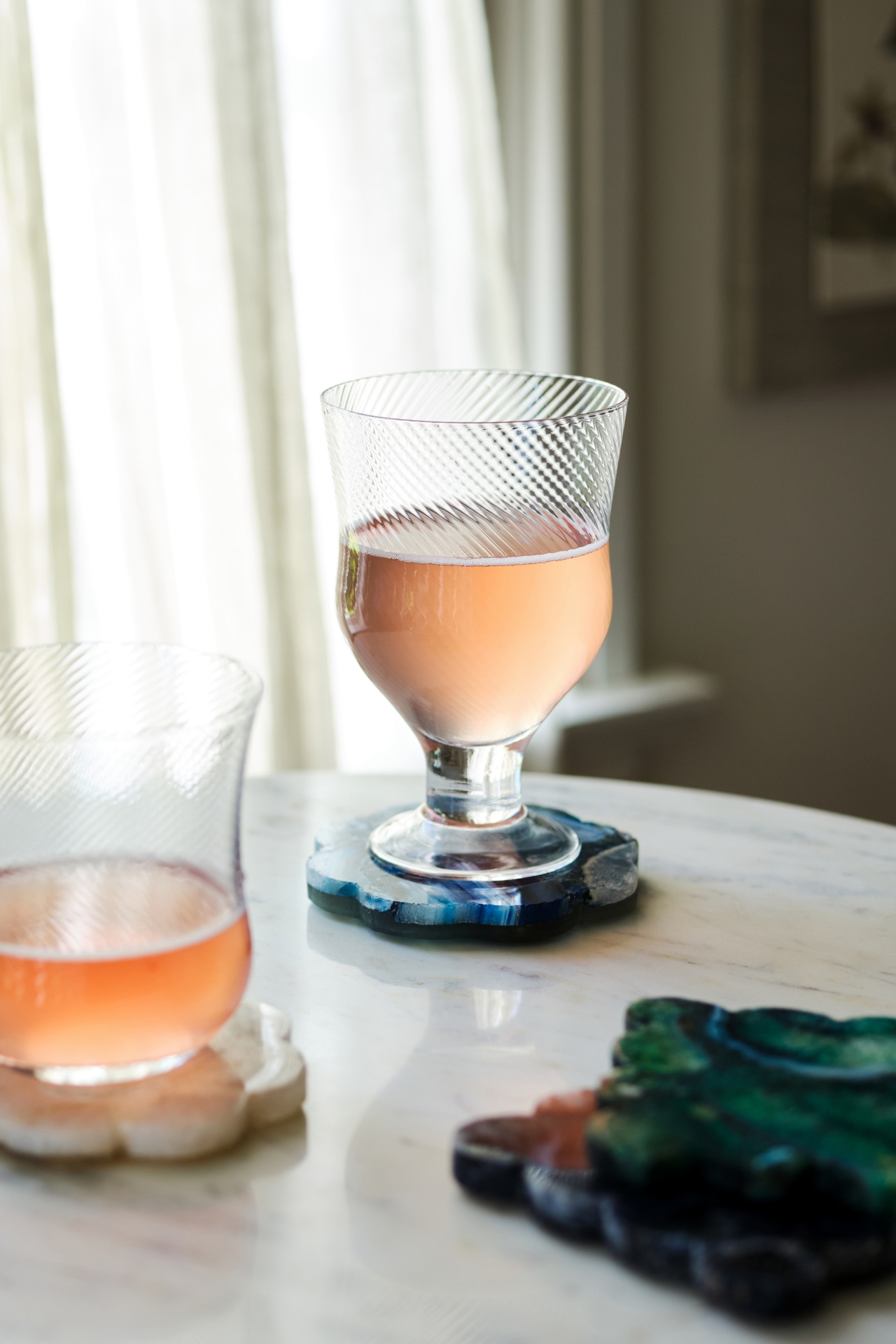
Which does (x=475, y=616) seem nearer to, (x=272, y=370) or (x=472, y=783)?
(x=472, y=783)

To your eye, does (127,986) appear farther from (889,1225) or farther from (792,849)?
(792,849)

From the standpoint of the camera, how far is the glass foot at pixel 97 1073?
1.65 ft

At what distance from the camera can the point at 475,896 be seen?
0.66m

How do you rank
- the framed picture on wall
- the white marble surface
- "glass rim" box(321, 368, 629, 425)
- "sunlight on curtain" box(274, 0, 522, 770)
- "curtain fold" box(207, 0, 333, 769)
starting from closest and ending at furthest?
the white marble surface → "glass rim" box(321, 368, 629, 425) → "curtain fold" box(207, 0, 333, 769) → "sunlight on curtain" box(274, 0, 522, 770) → the framed picture on wall

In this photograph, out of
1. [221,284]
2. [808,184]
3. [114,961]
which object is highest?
[808,184]

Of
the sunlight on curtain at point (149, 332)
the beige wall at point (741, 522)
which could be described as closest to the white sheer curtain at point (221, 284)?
the sunlight on curtain at point (149, 332)

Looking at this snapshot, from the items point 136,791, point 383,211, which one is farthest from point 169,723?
point 383,211

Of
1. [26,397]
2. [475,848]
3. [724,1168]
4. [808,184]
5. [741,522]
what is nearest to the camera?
[724,1168]

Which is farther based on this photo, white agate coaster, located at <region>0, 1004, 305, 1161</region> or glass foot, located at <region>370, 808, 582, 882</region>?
glass foot, located at <region>370, 808, 582, 882</region>

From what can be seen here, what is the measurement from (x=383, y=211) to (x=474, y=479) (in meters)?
0.98

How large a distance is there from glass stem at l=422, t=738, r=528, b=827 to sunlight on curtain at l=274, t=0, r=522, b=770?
0.87 metres

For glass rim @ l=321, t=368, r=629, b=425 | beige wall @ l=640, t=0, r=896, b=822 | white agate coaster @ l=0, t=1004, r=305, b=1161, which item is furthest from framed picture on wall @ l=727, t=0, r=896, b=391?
A: white agate coaster @ l=0, t=1004, r=305, b=1161

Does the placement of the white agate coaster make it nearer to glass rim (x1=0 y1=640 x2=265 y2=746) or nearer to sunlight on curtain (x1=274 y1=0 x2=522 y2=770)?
glass rim (x1=0 y1=640 x2=265 y2=746)

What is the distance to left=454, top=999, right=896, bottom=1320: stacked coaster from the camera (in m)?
0.41
